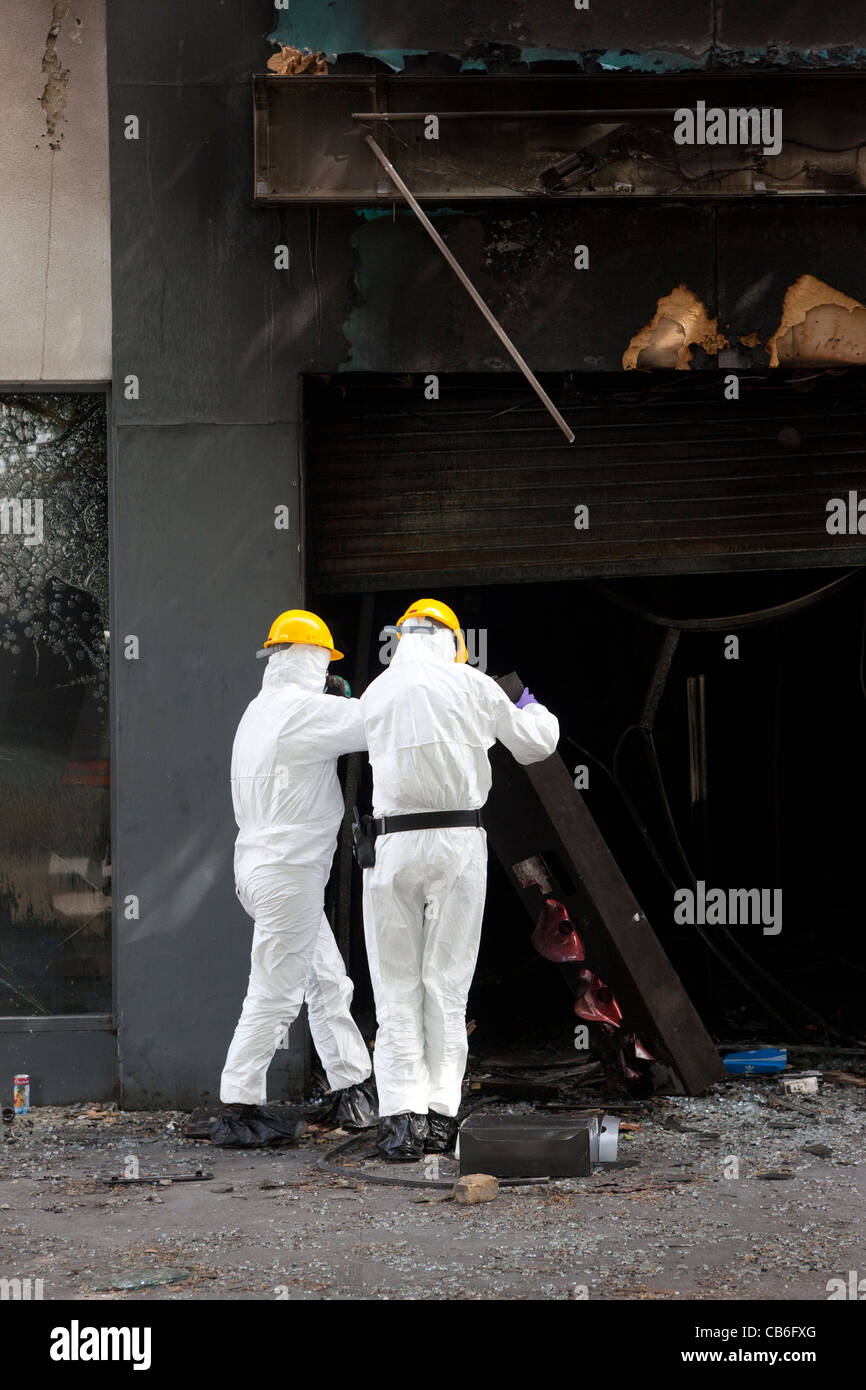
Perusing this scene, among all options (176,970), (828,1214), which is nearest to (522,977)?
(176,970)

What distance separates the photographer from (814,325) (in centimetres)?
713

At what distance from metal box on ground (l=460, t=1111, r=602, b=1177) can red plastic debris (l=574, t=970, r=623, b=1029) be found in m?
1.19

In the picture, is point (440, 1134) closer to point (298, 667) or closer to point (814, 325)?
point (298, 667)

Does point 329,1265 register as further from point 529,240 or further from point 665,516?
point 529,240

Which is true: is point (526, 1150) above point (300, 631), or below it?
below

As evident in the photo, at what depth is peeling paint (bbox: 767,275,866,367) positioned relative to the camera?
23.4 feet

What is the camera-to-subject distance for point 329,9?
7.01 m

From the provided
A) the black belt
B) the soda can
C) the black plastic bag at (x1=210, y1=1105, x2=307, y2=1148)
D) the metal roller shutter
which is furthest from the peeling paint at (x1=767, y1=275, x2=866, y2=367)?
the soda can

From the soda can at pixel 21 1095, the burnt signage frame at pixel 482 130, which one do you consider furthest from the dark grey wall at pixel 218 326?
the soda can at pixel 21 1095

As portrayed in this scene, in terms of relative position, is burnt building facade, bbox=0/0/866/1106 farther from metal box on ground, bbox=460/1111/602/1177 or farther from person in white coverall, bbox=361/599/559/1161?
metal box on ground, bbox=460/1111/602/1177

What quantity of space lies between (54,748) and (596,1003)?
285cm

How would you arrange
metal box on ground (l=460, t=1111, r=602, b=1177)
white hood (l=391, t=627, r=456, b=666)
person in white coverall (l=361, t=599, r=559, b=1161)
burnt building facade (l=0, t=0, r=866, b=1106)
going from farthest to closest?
burnt building facade (l=0, t=0, r=866, b=1106) < white hood (l=391, t=627, r=456, b=666) < person in white coverall (l=361, t=599, r=559, b=1161) < metal box on ground (l=460, t=1111, r=602, b=1177)

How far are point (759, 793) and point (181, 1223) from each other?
19.9 ft

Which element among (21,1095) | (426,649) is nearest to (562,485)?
(426,649)
